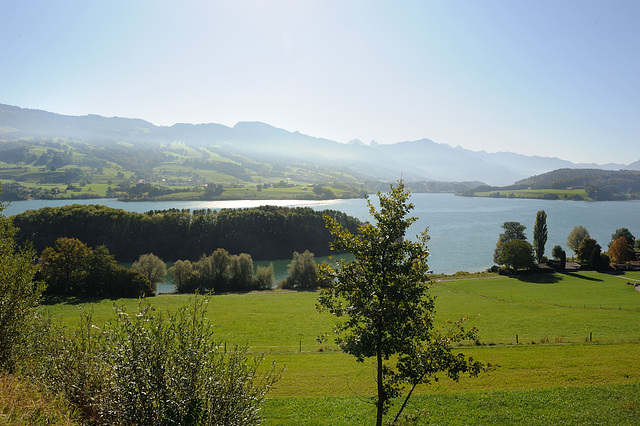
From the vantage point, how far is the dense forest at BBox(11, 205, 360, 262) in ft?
294

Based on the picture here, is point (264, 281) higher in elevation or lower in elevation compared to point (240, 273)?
lower

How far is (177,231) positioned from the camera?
317 ft

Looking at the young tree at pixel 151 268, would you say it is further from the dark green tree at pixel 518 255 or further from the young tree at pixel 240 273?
the dark green tree at pixel 518 255

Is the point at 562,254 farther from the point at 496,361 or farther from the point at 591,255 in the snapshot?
the point at 496,361

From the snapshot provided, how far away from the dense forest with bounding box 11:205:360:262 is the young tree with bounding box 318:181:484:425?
265ft

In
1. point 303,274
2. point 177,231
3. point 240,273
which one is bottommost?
point 240,273

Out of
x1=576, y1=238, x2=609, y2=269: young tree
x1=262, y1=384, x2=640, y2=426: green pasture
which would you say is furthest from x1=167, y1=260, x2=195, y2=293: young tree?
x1=576, y1=238, x2=609, y2=269: young tree

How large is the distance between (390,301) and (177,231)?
323 ft

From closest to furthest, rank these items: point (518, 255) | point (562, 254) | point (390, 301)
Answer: point (390, 301) < point (518, 255) < point (562, 254)

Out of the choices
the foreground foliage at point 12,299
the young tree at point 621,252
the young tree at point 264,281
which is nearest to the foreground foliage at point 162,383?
the foreground foliage at point 12,299

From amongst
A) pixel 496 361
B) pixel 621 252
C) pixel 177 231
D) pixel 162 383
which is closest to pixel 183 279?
pixel 177 231

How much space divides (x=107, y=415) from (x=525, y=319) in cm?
3945

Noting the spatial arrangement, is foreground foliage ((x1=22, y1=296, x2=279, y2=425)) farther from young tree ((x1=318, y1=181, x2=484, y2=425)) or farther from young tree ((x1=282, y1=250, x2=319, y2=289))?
young tree ((x1=282, y1=250, x2=319, y2=289))

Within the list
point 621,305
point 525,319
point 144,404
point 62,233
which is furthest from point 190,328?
point 62,233
